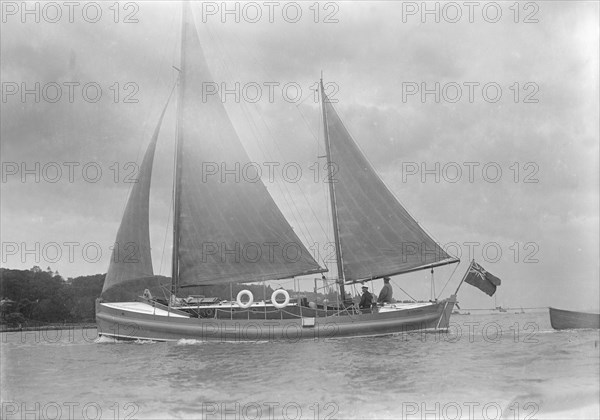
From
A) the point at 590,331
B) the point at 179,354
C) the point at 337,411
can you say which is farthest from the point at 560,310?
the point at 337,411

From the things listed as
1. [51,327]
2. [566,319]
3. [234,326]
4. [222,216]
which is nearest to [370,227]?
[222,216]

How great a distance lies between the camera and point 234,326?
3097 cm

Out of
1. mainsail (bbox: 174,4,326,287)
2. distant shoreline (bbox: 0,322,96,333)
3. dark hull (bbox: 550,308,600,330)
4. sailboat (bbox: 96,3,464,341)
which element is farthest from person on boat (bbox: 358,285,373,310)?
distant shoreline (bbox: 0,322,96,333)

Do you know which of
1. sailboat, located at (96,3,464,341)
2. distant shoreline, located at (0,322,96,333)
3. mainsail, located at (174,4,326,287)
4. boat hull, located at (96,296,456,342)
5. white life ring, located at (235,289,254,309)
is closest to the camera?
white life ring, located at (235,289,254,309)

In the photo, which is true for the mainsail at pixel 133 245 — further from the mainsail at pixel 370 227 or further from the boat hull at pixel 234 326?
the mainsail at pixel 370 227

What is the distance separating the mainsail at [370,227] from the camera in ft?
113

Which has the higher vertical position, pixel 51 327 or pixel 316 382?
pixel 316 382

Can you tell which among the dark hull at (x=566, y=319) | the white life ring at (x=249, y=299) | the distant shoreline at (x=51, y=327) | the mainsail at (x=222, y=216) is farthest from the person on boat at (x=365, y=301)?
the distant shoreline at (x=51, y=327)

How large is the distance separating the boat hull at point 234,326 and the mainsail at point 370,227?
10.2 feet

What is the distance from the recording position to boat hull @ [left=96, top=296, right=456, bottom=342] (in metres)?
31.0

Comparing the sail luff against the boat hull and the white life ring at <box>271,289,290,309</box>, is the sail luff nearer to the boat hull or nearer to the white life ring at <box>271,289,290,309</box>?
the boat hull

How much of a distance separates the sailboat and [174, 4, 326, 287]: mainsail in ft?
0.18

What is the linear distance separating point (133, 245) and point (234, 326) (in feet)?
22.5

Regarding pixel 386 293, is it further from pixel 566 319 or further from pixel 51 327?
pixel 51 327
